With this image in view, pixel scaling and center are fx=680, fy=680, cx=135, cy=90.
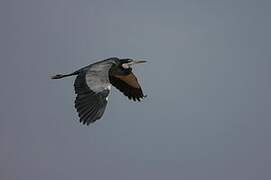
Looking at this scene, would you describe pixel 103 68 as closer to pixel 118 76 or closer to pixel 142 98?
pixel 118 76

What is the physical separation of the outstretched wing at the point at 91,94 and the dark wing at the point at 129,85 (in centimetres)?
431

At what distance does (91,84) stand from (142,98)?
20.8 feet

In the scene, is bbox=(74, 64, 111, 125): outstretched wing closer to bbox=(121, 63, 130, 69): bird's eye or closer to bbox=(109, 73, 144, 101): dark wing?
bbox=(121, 63, 130, 69): bird's eye

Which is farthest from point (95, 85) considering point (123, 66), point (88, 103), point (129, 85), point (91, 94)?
point (129, 85)

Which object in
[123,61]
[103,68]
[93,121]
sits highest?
[123,61]

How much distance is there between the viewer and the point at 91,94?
52.2 ft

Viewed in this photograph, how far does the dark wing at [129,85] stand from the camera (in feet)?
71.1

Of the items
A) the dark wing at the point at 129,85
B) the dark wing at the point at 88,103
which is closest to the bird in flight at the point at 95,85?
the dark wing at the point at 88,103

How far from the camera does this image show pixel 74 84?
54.1ft

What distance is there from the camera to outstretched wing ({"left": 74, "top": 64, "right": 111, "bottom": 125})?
50.1ft

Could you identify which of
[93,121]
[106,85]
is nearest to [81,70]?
[106,85]

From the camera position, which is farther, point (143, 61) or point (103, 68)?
point (143, 61)

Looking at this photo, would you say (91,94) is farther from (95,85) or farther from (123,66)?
(123,66)

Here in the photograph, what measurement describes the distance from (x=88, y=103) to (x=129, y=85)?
263 inches
